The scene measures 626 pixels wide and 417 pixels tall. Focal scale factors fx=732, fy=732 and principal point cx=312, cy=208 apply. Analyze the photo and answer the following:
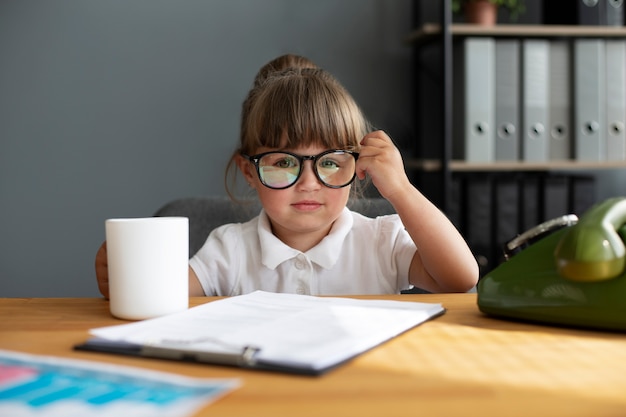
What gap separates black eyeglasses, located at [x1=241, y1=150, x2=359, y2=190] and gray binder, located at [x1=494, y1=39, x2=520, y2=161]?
136 centimetres

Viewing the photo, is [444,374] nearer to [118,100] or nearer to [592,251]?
[592,251]

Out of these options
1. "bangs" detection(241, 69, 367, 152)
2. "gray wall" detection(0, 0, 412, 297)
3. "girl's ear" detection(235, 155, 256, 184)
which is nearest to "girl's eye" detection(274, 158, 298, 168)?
"bangs" detection(241, 69, 367, 152)

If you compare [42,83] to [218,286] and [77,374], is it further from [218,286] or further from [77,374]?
[77,374]

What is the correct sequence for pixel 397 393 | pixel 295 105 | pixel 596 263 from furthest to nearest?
1. pixel 295 105
2. pixel 596 263
3. pixel 397 393

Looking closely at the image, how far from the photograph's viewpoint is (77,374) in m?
0.50

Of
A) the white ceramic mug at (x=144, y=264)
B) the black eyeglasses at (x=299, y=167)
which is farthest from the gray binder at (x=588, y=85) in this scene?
the white ceramic mug at (x=144, y=264)

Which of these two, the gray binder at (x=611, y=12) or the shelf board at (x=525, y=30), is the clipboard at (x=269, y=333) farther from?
the gray binder at (x=611, y=12)

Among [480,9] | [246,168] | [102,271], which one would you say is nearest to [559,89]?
[480,9]

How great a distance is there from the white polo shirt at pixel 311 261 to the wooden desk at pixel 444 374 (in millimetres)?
474

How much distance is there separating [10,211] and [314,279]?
166cm

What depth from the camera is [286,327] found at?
0.64 metres

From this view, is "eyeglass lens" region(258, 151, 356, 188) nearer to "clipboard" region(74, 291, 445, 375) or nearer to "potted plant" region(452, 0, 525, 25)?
"clipboard" region(74, 291, 445, 375)

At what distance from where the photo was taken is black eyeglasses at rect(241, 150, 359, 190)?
1.04 metres

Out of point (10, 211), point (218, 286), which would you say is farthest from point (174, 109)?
point (218, 286)
